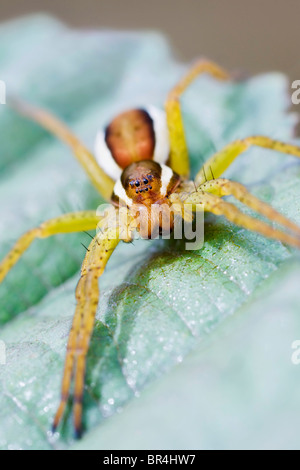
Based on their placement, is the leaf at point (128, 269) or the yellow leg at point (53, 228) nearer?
the leaf at point (128, 269)

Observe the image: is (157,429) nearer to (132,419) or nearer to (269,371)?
(132,419)

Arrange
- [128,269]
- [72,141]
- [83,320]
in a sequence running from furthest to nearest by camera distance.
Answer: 1. [72,141]
2. [128,269]
3. [83,320]

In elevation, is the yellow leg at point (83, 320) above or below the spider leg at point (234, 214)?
below

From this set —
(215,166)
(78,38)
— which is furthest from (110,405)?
(78,38)

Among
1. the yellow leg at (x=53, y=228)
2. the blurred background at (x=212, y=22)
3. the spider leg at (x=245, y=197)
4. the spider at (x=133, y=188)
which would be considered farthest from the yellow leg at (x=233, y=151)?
the blurred background at (x=212, y=22)

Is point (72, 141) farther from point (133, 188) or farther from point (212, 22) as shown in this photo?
point (212, 22)

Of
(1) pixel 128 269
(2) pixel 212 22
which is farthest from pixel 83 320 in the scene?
(2) pixel 212 22

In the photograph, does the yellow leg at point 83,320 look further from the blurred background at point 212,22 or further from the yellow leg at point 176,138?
the blurred background at point 212,22

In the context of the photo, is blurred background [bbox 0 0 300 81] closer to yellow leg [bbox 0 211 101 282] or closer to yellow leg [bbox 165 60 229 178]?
yellow leg [bbox 165 60 229 178]
